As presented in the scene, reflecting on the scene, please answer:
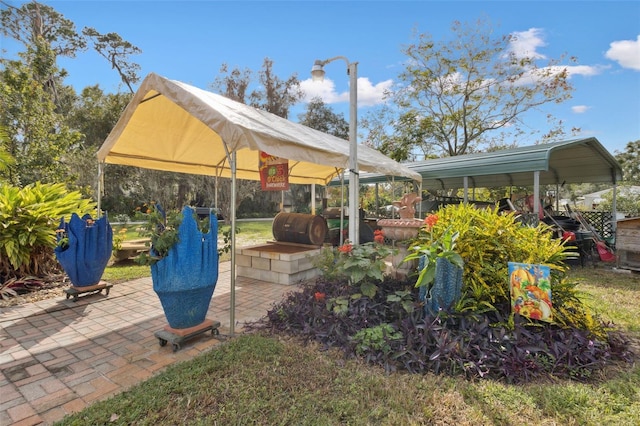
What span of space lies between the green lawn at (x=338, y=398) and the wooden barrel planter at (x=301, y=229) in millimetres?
3903

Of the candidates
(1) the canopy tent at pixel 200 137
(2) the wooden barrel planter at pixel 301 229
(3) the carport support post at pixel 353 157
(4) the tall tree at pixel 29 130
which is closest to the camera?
(1) the canopy tent at pixel 200 137

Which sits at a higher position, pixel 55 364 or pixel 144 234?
pixel 144 234

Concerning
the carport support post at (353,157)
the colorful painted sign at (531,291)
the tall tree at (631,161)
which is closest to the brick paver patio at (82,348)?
the carport support post at (353,157)

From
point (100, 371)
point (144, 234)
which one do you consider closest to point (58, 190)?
point (144, 234)

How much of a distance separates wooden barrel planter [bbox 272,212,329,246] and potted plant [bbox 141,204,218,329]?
3535mm

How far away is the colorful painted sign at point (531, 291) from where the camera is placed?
2730 millimetres

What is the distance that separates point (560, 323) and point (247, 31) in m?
6.67

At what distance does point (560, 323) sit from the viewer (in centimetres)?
296

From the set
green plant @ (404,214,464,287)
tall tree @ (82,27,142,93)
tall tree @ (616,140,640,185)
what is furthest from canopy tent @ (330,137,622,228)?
tall tree @ (616,140,640,185)

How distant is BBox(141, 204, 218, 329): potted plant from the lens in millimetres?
2908

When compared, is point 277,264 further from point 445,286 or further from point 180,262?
point 445,286

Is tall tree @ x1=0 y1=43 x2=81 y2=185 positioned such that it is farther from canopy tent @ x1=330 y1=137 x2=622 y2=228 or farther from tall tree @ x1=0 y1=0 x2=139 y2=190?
canopy tent @ x1=330 y1=137 x2=622 y2=228

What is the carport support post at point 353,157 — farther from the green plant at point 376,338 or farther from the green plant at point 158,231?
the green plant at point 158,231

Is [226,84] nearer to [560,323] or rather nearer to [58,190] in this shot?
[58,190]
